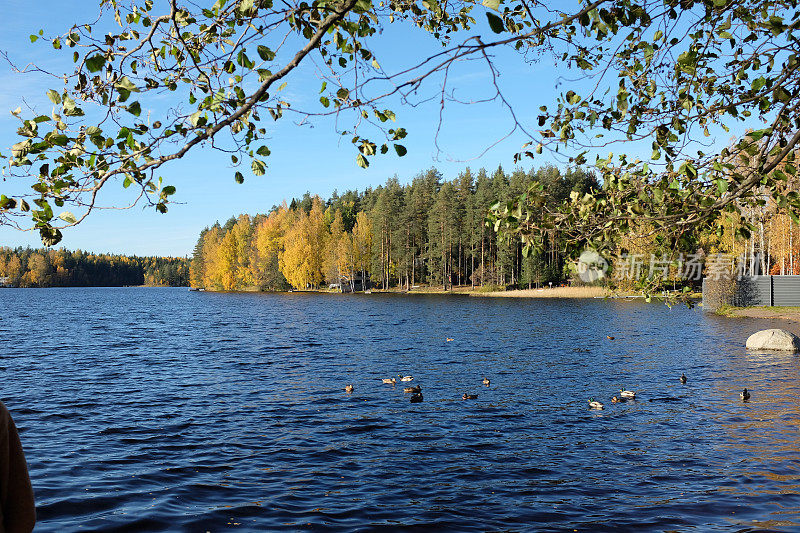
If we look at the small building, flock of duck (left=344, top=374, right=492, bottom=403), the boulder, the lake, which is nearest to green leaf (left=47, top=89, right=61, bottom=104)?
the lake

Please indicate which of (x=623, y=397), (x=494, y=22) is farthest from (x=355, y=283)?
(x=494, y=22)

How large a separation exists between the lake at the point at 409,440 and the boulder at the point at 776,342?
1.28 meters

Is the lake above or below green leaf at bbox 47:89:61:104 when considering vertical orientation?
below

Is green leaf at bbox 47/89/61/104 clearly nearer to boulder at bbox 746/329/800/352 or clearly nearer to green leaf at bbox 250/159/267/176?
green leaf at bbox 250/159/267/176

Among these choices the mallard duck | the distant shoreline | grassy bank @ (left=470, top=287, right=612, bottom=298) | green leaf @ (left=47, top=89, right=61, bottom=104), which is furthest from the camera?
the distant shoreline

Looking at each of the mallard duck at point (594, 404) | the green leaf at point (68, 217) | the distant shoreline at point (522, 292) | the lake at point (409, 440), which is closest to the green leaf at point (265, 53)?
the green leaf at point (68, 217)

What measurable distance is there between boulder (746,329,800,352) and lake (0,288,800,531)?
1.28 metres

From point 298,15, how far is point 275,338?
33.7 meters

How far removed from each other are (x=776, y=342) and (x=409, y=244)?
85694 mm

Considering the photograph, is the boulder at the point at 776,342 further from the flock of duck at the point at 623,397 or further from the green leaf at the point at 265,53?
the green leaf at the point at 265,53

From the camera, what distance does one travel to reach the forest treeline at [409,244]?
97938 mm

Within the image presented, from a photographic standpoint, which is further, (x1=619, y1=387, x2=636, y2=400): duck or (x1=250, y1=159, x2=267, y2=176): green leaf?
(x1=619, y1=387, x2=636, y2=400): duck

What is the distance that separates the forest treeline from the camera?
97.9 metres

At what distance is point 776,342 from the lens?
28.0 meters
